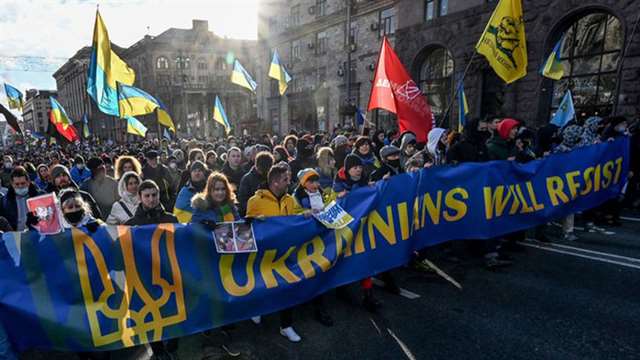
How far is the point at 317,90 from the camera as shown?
98.4 ft

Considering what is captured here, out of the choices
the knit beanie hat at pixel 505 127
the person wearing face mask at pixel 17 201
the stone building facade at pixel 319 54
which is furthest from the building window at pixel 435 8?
the person wearing face mask at pixel 17 201

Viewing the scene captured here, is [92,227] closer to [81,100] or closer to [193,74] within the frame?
[193,74]

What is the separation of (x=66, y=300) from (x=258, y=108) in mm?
37635

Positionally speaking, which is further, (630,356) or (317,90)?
(317,90)

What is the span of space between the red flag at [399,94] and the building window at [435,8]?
41.9 ft

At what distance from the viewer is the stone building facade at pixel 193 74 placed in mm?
53562

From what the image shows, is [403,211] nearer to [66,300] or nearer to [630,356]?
[630,356]

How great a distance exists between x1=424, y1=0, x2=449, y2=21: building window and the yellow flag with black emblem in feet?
40.0

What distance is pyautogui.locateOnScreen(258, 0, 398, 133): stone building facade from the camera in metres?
25.0

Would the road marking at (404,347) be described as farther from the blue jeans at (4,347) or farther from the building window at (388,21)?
the building window at (388,21)

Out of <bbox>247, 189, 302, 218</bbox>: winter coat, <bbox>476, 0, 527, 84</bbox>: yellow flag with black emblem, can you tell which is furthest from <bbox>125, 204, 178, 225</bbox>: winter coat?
<bbox>476, 0, 527, 84</bbox>: yellow flag with black emblem

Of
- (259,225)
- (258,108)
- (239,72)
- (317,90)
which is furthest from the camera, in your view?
(258,108)

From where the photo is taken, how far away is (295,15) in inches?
1307

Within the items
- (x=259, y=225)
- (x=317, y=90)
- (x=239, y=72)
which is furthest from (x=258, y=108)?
(x=259, y=225)
